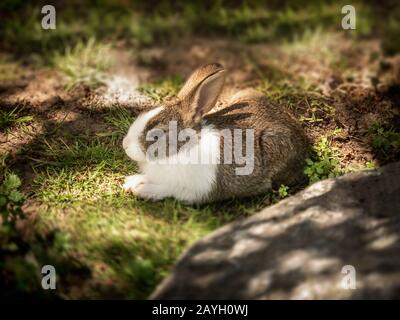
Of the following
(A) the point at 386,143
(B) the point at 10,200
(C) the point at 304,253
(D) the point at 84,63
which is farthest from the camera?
(D) the point at 84,63

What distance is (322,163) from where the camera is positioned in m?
3.93

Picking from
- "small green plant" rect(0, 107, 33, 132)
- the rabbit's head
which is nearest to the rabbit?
the rabbit's head

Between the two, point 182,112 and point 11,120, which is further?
point 11,120

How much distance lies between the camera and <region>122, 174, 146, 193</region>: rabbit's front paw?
374 centimetres

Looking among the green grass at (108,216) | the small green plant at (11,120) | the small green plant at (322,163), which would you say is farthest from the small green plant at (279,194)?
the small green plant at (11,120)

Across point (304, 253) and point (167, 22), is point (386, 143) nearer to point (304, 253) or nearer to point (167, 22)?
point (304, 253)

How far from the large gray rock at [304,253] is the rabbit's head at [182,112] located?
3.01 ft

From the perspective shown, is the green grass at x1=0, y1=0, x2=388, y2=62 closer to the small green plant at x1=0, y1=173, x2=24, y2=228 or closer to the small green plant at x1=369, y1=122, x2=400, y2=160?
the small green plant at x1=369, y1=122, x2=400, y2=160

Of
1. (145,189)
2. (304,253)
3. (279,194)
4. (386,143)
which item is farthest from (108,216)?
(386,143)

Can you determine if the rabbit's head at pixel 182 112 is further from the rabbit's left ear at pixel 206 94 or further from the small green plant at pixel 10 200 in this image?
the small green plant at pixel 10 200

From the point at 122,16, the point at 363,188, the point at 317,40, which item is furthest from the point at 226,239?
the point at 122,16

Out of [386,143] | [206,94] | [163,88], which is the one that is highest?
[163,88]

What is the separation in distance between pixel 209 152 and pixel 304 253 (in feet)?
3.81

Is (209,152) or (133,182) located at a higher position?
(209,152)
